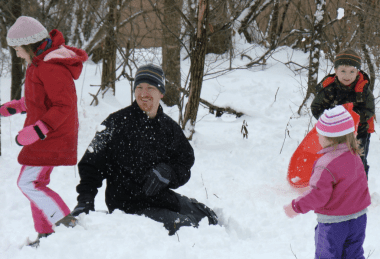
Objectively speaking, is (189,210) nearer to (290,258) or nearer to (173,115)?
(290,258)

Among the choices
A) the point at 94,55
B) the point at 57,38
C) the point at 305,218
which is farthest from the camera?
the point at 94,55

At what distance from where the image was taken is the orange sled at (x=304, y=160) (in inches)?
153

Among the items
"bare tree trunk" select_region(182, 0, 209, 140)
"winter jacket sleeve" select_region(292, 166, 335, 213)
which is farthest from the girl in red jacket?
"bare tree trunk" select_region(182, 0, 209, 140)

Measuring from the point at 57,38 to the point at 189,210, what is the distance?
191 cm

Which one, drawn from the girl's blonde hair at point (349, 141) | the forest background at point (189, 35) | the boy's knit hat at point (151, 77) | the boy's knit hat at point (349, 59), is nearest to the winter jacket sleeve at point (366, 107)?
the boy's knit hat at point (349, 59)

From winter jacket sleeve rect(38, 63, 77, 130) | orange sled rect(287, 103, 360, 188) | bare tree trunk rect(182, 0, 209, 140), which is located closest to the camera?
winter jacket sleeve rect(38, 63, 77, 130)

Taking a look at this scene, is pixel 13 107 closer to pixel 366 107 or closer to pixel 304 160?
pixel 304 160

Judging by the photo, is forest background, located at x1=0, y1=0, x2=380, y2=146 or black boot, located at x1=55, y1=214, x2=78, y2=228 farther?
forest background, located at x1=0, y1=0, x2=380, y2=146

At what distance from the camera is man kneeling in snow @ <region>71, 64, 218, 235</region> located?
2.67 m

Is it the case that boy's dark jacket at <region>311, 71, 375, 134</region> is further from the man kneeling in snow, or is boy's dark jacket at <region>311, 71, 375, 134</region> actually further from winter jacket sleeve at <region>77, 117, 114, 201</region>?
winter jacket sleeve at <region>77, 117, 114, 201</region>

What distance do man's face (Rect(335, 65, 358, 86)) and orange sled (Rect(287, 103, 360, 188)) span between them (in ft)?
2.19

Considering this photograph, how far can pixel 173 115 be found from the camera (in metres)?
7.54

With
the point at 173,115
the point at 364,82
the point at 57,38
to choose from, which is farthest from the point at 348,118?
the point at 173,115

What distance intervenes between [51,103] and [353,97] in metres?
2.96
